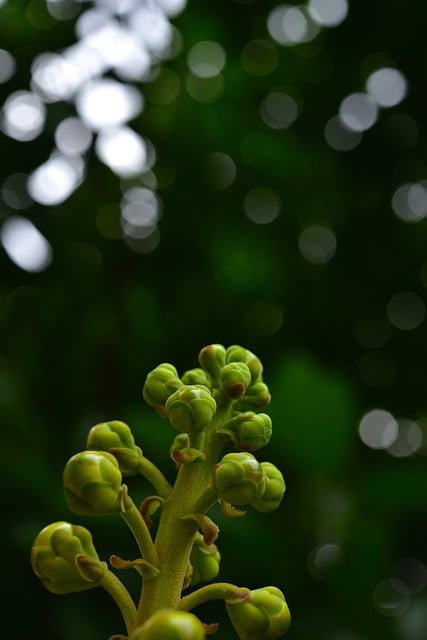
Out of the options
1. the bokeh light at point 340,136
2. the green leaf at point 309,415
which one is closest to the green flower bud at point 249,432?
the green leaf at point 309,415

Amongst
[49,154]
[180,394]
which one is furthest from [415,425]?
[180,394]

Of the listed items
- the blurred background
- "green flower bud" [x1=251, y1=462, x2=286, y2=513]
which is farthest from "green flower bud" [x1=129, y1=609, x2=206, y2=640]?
the blurred background

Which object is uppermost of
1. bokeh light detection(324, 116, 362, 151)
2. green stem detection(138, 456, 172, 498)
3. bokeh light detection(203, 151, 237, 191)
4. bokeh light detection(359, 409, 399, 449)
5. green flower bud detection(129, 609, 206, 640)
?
bokeh light detection(324, 116, 362, 151)

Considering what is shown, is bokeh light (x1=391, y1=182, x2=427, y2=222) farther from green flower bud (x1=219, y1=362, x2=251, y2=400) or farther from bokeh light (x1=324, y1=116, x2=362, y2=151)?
green flower bud (x1=219, y1=362, x2=251, y2=400)

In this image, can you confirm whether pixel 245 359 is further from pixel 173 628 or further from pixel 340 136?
pixel 340 136

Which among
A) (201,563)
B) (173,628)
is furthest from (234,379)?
(173,628)

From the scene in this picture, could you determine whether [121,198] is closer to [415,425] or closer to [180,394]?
[415,425]

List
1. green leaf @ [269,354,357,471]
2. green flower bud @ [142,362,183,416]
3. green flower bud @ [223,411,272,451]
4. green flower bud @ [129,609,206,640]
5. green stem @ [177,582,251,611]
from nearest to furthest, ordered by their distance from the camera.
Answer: green flower bud @ [129,609,206,640] < green stem @ [177,582,251,611] < green flower bud @ [223,411,272,451] < green flower bud @ [142,362,183,416] < green leaf @ [269,354,357,471]

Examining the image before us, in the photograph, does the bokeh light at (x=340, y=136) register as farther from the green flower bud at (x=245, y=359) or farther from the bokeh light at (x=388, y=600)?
the green flower bud at (x=245, y=359)
